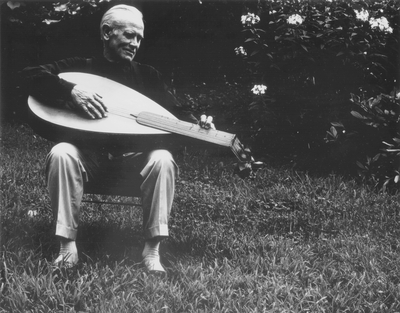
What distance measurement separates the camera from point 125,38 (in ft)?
8.54

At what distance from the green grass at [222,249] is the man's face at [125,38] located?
27.4 inches

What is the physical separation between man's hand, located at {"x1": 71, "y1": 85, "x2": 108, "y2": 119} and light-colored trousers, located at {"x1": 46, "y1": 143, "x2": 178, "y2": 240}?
0.58ft

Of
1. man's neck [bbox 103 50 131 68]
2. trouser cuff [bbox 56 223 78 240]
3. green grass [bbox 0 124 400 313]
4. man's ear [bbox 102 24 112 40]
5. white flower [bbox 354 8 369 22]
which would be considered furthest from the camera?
white flower [bbox 354 8 369 22]

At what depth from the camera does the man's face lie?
2.57 m

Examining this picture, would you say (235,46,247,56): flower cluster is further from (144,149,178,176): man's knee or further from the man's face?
(144,149,178,176): man's knee

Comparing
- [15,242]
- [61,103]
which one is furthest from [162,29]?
[15,242]

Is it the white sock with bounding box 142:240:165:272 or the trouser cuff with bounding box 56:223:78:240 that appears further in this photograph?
the white sock with bounding box 142:240:165:272

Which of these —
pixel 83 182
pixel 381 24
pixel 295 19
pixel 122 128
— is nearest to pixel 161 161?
pixel 122 128

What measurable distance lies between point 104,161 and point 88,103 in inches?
11.4

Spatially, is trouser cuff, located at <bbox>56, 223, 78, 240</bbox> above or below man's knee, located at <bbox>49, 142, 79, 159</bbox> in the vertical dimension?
below

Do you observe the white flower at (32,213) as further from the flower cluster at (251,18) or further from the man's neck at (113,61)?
the flower cluster at (251,18)

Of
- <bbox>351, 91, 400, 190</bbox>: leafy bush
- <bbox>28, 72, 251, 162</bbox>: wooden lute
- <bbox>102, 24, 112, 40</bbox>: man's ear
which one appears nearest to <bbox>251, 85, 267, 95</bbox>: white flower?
<bbox>351, 91, 400, 190</bbox>: leafy bush

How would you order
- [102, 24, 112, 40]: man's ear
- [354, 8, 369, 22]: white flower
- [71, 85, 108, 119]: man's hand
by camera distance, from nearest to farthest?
1. [71, 85, 108, 119]: man's hand
2. [102, 24, 112, 40]: man's ear
3. [354, 8, 369, 22]: white flower

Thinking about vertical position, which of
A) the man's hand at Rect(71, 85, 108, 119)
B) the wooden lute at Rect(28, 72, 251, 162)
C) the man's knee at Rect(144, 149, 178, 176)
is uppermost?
the man's hand at Rect(71, 85, 108, 119)
